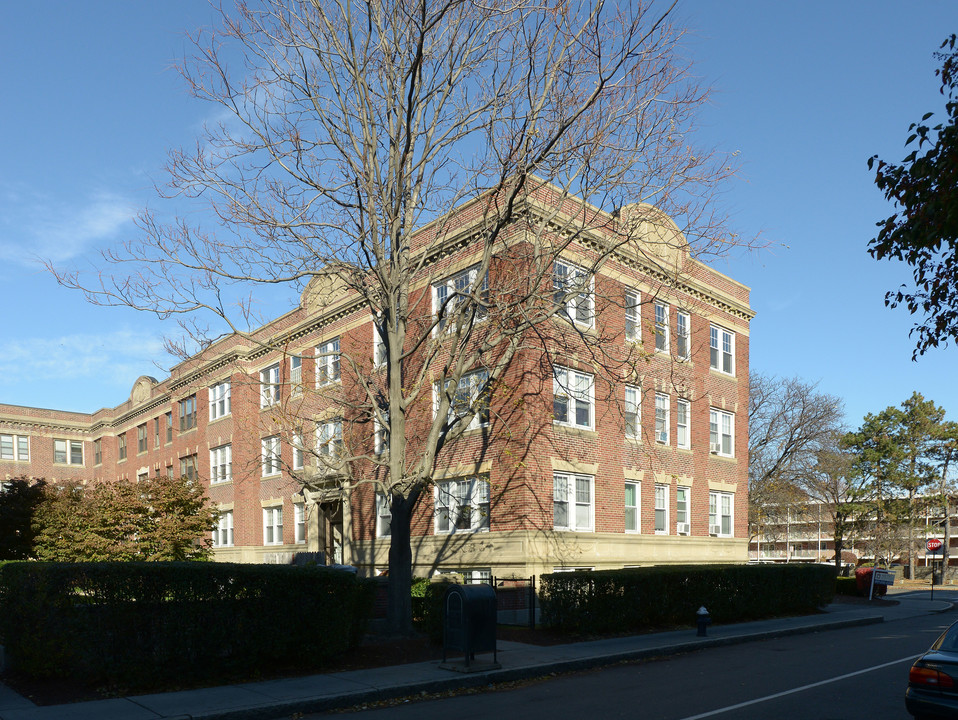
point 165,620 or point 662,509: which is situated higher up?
point 165,620

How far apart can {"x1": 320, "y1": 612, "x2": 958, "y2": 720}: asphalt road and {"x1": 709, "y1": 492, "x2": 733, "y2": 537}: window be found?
45.7 ft

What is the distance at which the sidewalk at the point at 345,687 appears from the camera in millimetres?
10312

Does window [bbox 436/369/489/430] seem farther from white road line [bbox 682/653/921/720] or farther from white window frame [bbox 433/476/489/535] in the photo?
white road line [bbox 682/653/921/720]

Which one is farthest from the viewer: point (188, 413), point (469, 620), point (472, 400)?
point (188, 413)

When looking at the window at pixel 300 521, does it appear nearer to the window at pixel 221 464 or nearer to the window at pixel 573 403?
the window at pixel 221 464

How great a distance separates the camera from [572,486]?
24.6 m

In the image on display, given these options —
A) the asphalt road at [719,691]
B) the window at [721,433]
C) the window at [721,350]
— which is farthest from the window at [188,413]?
the asphalt road at [719,691]

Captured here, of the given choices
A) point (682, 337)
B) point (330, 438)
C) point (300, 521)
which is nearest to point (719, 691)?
point (330, 438)

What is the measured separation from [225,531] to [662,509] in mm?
22180

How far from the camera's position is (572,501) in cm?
2455

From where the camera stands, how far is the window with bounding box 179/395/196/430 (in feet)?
143

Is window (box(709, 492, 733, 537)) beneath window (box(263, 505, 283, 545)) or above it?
above

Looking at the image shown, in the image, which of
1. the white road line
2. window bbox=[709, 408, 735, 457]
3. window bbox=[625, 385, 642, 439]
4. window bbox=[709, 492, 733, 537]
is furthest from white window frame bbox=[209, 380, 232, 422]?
the white road line

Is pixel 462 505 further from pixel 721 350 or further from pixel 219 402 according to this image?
pixel 219 402
